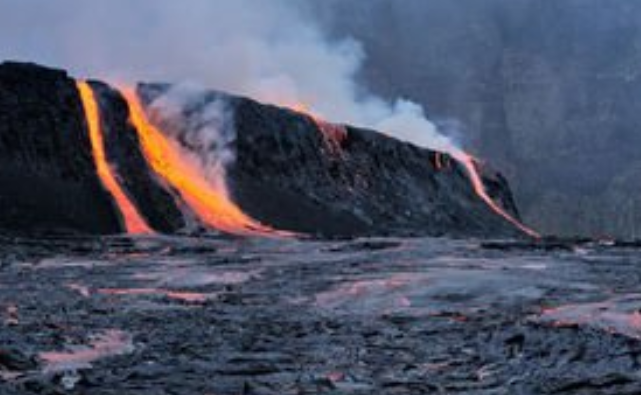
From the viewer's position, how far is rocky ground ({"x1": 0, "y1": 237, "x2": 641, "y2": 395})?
562 inches

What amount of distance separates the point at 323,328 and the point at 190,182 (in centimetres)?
6307

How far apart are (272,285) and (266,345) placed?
51.7ft

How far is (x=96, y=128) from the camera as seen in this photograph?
81.2 m

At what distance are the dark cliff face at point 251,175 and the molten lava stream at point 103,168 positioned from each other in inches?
26.1

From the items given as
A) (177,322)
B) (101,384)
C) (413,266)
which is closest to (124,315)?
(177,322)

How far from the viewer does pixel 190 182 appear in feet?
274

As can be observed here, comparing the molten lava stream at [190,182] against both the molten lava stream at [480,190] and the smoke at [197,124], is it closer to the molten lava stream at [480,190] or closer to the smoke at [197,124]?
the smoke at [197,124]

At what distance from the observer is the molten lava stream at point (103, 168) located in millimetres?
69375

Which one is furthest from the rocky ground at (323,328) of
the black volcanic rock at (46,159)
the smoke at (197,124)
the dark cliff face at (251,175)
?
the smoke at (197,124)

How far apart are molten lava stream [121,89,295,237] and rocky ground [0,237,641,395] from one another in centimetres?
3140

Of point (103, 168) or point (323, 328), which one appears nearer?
point (323, 328)

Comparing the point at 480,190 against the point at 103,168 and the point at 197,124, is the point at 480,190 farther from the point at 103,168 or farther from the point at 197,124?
the point at 103,168

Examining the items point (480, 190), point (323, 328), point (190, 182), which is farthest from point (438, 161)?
point (323, 328)

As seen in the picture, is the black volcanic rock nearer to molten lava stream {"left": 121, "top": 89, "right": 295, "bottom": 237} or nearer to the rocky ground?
molten lava stream {"left": 121, "top": 89, "right": 295, "bottom": 237}
